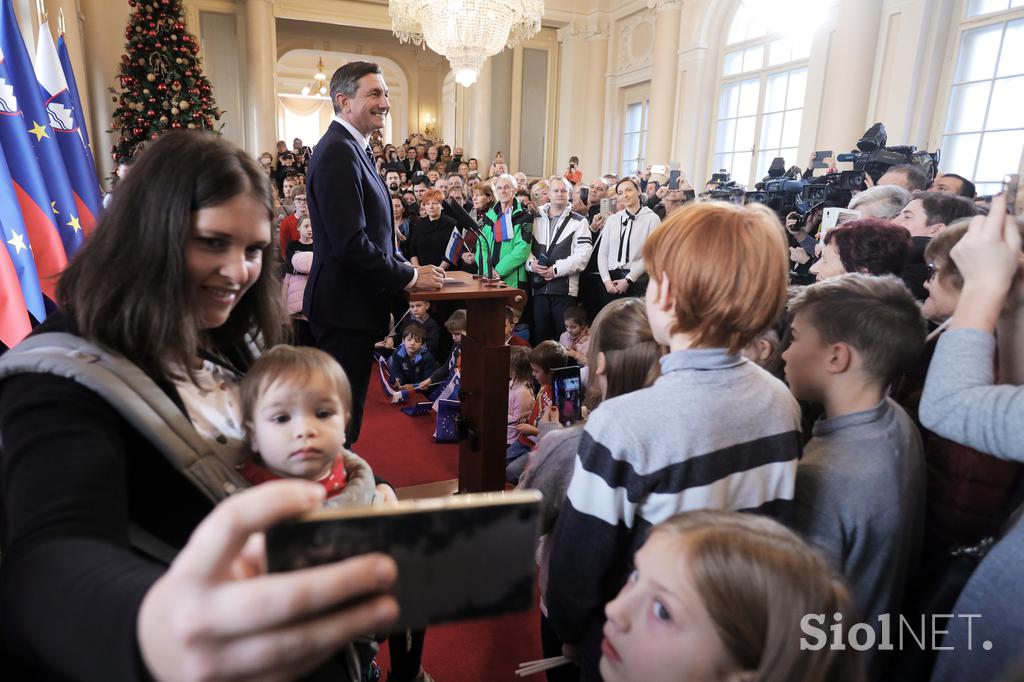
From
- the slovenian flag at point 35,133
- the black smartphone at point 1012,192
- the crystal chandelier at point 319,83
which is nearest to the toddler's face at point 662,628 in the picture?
the black smartphone at point 1012,192

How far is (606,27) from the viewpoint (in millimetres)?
10242

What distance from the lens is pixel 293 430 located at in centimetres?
90

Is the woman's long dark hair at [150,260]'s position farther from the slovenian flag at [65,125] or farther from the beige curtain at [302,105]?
the beige curtain at [302,105]

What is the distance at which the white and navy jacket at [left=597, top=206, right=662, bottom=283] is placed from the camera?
427cm

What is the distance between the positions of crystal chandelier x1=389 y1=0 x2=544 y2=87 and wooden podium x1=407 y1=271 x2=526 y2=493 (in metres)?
4.33

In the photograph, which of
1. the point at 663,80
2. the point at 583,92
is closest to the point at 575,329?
the point at 663,80

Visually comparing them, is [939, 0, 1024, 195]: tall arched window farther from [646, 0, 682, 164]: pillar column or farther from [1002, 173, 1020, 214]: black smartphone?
[1002, 173, 1020, 214]: black smartphone

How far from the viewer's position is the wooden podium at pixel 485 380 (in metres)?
2.23

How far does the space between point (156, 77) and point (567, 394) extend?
23.0 feet

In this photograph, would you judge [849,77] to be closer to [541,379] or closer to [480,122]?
[541,379]

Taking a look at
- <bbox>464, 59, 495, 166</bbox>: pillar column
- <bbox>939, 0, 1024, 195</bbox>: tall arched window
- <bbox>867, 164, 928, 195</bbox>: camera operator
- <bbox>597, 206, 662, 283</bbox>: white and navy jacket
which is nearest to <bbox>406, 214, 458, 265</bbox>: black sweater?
<bbox>597, 206, 662, 283</bbox>: white and navy jacket

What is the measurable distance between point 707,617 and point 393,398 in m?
3.59

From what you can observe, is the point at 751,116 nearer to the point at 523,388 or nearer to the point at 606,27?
the point at 606,27

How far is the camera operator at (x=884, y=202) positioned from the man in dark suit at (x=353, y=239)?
1788mm
